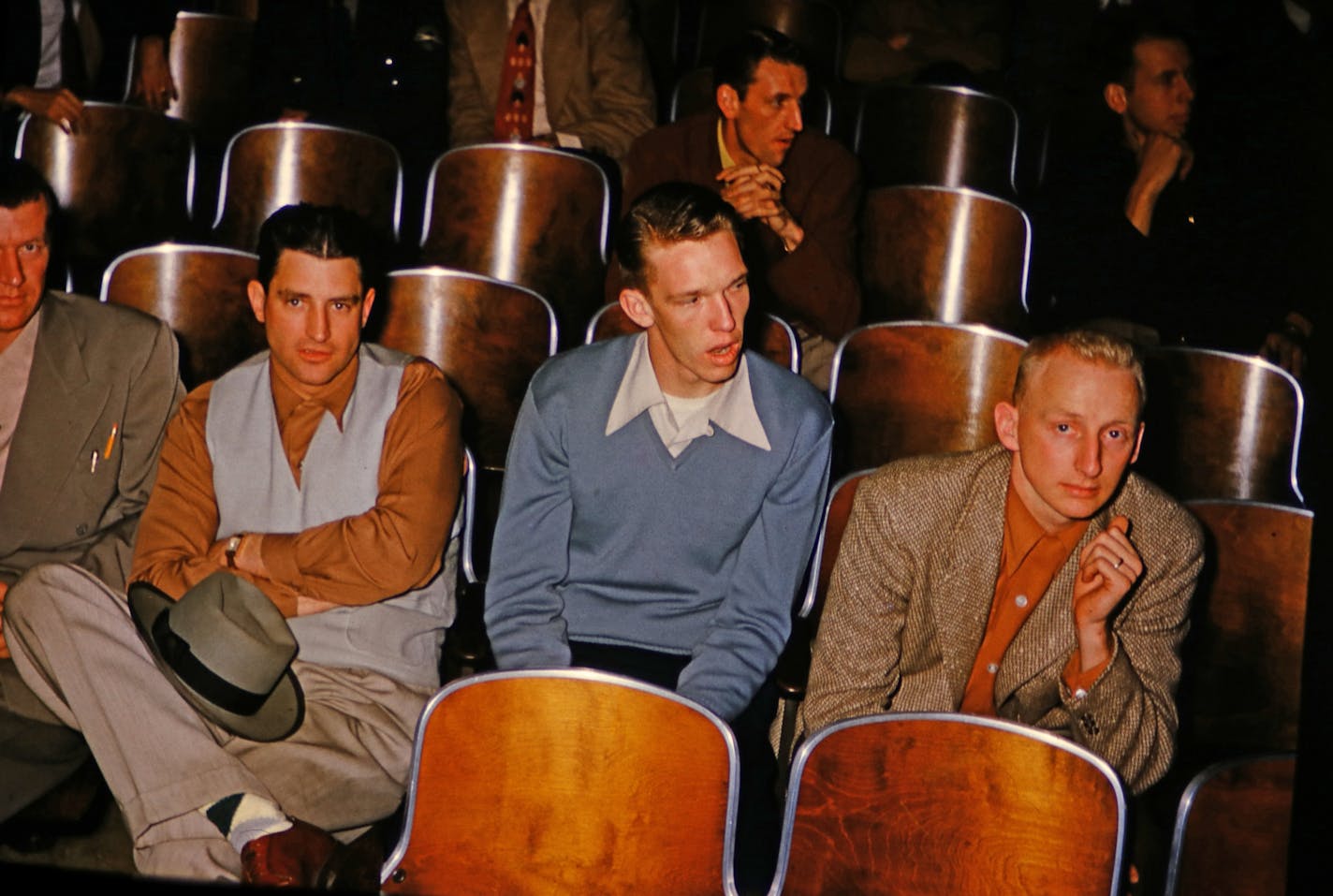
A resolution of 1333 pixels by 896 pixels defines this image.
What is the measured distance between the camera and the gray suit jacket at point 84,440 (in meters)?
2.42

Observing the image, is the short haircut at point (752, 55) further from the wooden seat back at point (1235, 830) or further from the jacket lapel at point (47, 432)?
the wooden seat back at point (1235, 830)

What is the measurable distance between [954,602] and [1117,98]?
2096 millimetres

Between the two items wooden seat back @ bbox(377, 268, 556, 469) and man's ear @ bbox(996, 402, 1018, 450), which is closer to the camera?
man's ear @ bbox(996, 402, 1018, 450)

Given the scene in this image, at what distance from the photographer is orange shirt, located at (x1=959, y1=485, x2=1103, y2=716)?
207cm

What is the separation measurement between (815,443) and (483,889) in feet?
2.99

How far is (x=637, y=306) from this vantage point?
2252 mm

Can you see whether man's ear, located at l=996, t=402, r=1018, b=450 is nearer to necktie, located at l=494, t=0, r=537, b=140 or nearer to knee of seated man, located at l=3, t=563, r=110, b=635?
knee of seated man, located at l=3, t=563, r=110, b=635

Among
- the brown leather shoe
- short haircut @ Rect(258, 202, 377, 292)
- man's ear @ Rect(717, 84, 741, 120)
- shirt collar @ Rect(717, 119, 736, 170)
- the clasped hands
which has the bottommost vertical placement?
the brown leather shoe

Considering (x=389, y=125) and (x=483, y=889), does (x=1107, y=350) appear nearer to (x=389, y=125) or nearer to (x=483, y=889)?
(x=483, y=889)

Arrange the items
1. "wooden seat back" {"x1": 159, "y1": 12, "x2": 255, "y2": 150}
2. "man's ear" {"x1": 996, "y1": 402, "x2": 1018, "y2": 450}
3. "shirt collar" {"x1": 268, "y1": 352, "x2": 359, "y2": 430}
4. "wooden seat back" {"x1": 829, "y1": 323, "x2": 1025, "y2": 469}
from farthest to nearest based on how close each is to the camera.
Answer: "wooden seat back" {"x1": 159, "y1": 12, "x2": 255, "y2": 150}, "wooden seat back" {"x1": 829, "y1": 323, "x2": 1025, "y2": 469}, "shirt collar" {"x1": 268, "y1": 352, "x2": 359, "y2": 430}, "man's ear" {"x1": 996, "y1": 402, "x2": 1018, "y2": 450}

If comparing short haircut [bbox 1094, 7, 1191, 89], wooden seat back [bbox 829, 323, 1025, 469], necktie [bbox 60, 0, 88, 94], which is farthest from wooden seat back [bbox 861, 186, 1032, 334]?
necktie [bbox 60, 0, 88, 94]

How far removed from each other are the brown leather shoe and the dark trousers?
493 millimetres

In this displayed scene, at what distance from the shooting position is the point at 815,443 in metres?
2.22

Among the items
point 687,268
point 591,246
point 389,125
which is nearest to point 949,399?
point 687,268
